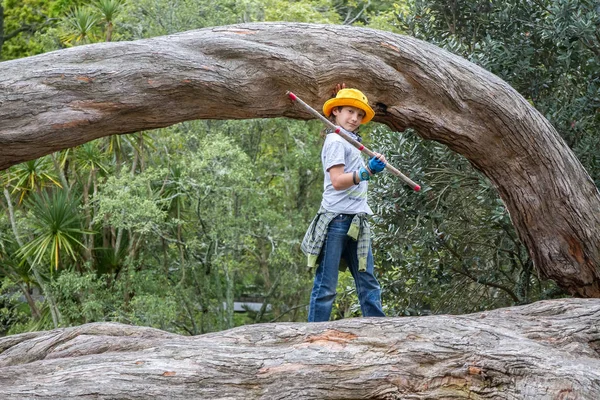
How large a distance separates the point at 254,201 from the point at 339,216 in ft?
29.5

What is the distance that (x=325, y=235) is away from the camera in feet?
17.9

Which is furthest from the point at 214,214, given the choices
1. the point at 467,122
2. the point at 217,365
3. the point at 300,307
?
the point at 217,365

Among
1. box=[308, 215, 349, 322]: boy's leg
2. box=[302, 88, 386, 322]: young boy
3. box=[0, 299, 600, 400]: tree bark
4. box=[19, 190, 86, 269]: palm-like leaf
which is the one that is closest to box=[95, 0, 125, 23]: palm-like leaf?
box=[19, 190, 86, 269]: palm-like leaf

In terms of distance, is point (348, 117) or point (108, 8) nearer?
point (348, 117)

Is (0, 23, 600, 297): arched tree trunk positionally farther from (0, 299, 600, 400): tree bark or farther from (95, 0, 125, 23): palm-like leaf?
(95, 0, 125, 23): palm-like leaf

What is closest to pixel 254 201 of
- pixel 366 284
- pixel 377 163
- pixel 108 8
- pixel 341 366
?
pixel 108 8

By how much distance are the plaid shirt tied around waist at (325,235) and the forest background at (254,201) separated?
2.01 metres

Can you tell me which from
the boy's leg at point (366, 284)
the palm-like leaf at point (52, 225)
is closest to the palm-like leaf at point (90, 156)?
the palm-like leaf at point (52, 225)

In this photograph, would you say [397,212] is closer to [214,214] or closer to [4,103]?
[4,103]

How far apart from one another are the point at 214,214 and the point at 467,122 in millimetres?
8750

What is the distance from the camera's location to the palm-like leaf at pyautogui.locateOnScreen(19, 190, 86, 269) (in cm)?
1330

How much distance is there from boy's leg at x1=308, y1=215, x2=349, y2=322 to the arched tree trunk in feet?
2.38

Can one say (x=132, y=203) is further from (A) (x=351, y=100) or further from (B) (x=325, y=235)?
A: (A) (x=351, y=100)

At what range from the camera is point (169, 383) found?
4250 mm
